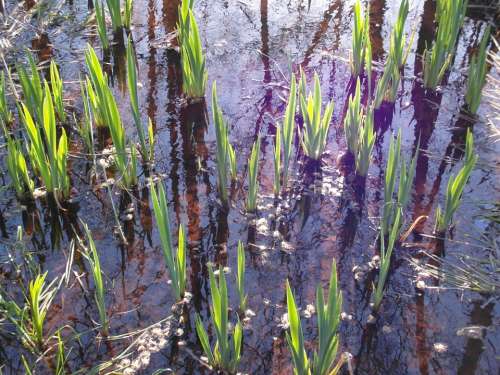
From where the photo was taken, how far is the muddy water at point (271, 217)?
196 cm

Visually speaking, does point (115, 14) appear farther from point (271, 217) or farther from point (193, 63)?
point (271, 217)

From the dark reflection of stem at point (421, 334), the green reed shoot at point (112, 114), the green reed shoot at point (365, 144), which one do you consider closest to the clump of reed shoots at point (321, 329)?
the dark reflection of stem at point (421, 334)

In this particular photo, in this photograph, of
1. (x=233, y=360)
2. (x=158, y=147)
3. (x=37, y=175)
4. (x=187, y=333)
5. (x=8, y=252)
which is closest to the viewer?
(x=233, y=360)

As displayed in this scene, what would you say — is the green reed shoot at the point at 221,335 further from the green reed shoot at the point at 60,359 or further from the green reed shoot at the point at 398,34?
the green reed shoot at the point at 398,34

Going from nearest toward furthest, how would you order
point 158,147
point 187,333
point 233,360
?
point 233,360 → point 187,333 → point 158,147

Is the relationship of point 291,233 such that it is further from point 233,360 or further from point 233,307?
point 233,360

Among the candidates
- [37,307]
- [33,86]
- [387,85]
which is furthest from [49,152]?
[387,85]

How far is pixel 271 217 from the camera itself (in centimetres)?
246

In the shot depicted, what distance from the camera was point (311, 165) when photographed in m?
2.73

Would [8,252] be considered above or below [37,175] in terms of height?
below

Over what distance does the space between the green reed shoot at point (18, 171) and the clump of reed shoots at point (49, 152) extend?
0.05 metres

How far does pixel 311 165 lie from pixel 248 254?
65 cm

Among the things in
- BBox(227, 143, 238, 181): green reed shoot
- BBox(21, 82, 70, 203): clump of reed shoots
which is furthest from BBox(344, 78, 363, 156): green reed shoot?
BBox(21, 82, 70, 203): clump of reed shoots

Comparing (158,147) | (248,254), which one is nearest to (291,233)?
(248,254)
